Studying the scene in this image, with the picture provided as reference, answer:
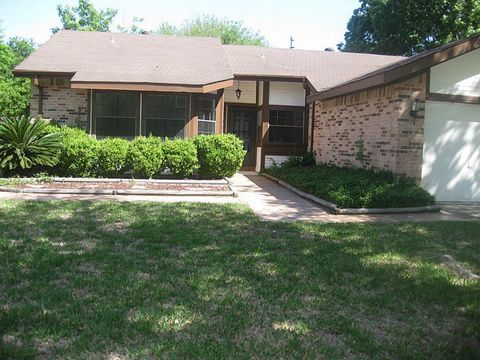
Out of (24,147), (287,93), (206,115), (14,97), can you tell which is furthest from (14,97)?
(287,93)

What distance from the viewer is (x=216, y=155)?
12.2 metres

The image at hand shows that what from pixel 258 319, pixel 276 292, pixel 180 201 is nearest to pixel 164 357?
pixel 258 319

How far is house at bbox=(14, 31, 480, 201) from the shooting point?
10.2 metres

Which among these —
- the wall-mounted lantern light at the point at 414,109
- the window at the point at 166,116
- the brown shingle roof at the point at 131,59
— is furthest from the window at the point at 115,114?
the wall-mounted lantern light at the point at 414,109

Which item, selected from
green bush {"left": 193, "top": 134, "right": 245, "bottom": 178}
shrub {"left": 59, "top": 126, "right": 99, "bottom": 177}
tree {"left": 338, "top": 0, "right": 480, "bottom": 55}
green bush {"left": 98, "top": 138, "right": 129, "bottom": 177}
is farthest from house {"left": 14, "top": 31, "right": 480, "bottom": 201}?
tree {"left": 338, "top": 0, "right": 480, "bottom": 55}

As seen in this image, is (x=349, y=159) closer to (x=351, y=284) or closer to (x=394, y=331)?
(x=351, y=284)

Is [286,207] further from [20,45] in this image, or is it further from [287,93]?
[20,45]

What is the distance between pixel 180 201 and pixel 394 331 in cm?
620

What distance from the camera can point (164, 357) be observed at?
3.03 m

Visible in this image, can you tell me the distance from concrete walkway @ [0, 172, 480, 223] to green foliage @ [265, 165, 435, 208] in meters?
0.33

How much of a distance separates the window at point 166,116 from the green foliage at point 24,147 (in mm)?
3341

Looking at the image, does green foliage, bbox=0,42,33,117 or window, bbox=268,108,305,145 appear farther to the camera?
green foliage, bbox=0,42,33,117

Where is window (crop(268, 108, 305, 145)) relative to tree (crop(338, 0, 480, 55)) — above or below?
below

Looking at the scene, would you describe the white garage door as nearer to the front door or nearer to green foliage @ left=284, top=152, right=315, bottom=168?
green foliage @ left=284, top=152, right=315, bottom=168
